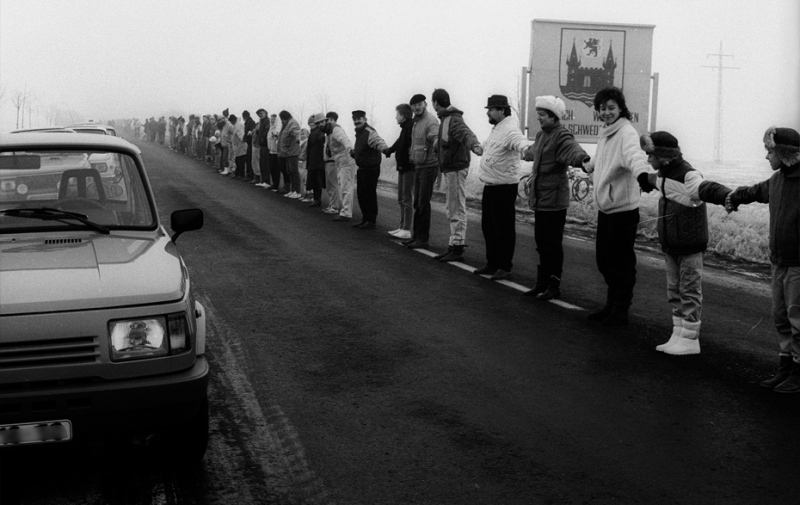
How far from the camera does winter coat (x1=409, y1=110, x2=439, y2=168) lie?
41.6ft

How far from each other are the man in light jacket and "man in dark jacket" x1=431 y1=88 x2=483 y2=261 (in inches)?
39.1

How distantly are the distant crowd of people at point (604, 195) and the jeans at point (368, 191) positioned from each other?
20mm

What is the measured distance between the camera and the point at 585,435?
17.0ft

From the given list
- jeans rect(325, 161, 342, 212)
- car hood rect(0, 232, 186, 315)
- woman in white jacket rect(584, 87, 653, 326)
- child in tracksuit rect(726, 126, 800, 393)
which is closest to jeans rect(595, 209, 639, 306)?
woman in white jacket rect(584, 87, 653, 326)

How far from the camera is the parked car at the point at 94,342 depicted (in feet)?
12.8

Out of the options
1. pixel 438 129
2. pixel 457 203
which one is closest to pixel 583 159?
pixel 457 203

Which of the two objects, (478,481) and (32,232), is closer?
(478,481)

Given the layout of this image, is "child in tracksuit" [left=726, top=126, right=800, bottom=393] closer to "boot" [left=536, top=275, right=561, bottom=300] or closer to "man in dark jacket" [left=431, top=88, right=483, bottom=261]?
"boot" [left=536, top=275, right=561, bottom=300]

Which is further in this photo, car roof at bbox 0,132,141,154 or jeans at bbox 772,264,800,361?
jeans at bbox 772,264,800,361

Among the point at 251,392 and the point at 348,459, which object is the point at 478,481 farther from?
the point at 251,392

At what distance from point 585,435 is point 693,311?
7.54 ft

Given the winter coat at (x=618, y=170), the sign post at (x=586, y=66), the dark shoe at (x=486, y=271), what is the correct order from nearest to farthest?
the winter coat at (x=618, y=170)
the dark shoe at (x=486, y=271)
the sign post at (x=586, y=66)

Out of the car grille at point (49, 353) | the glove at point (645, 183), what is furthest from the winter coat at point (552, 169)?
the car grille at point (49, 353)

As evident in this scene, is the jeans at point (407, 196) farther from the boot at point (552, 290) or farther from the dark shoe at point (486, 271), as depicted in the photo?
the boot at point (552, 290)
